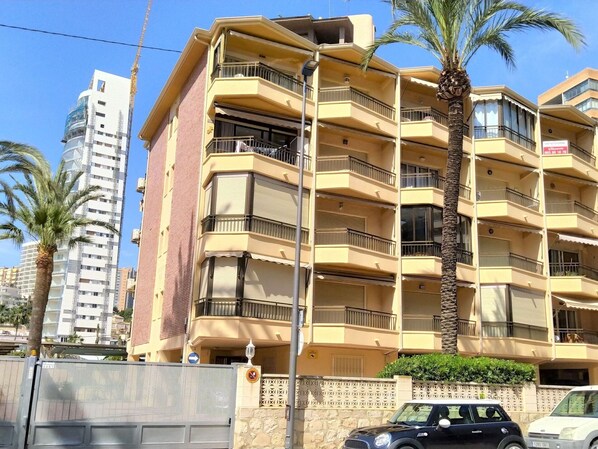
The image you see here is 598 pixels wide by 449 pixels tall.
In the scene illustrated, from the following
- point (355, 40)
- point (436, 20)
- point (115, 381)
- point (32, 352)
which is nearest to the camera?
point (115, 381)

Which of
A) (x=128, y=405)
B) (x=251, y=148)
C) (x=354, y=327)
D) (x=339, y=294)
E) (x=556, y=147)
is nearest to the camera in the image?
(x=128, y=405)

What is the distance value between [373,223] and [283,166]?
5.87 m

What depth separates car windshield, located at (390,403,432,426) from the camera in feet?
41.0

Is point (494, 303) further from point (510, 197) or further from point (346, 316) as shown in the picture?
point (346, 316)

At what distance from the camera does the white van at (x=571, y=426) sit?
12.5 meters

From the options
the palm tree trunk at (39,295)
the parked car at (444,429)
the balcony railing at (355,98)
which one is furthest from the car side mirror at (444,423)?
the palm tree trunk at (39,295)

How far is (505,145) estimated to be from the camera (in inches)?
1192

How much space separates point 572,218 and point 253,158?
18092 mm

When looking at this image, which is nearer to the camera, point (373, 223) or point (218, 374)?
point (218, 374)


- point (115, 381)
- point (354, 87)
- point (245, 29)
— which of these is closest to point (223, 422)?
point (115, 381)

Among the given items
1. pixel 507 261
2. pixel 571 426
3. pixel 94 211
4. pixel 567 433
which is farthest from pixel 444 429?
pixel 94 211

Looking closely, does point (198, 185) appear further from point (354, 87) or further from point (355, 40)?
point (355, 40)

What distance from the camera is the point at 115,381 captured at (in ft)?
47.0

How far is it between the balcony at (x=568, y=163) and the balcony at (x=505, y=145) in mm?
645
